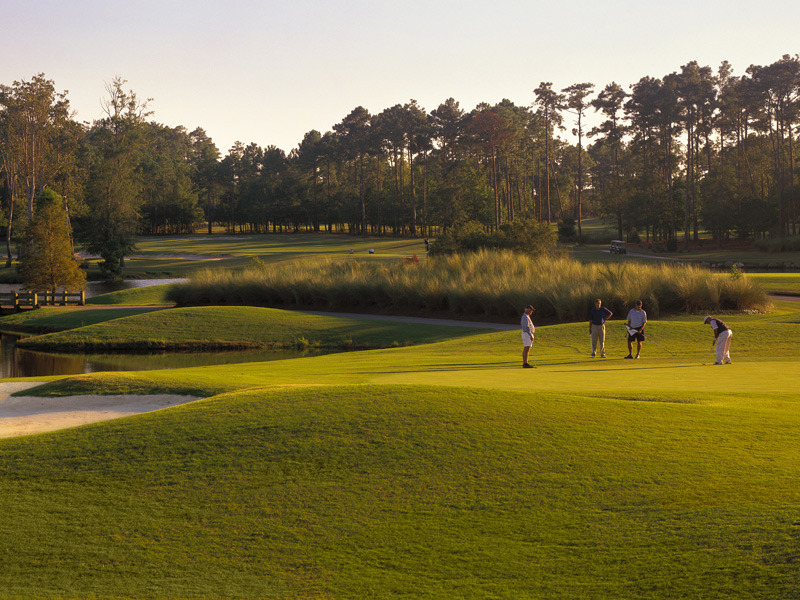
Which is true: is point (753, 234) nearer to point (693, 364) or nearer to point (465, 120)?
point (465, 120)

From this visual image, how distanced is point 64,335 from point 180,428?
2600 cm

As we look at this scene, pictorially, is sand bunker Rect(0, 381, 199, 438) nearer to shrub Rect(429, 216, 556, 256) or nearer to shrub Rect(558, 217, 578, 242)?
shrub Rect(429, 216, 556, 256)

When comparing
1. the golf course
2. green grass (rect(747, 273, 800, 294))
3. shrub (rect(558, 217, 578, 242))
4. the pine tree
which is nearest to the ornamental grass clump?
green grass (rect(747, 273, 800, 294))

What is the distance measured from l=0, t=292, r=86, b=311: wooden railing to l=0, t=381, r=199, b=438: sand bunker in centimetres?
2913

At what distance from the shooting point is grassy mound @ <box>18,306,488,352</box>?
102 feet

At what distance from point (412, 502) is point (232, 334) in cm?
2619

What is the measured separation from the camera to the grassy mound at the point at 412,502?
627 cm

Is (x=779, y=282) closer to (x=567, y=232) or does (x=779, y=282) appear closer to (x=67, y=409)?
(x=67, y=409)

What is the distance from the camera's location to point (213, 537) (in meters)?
7.12

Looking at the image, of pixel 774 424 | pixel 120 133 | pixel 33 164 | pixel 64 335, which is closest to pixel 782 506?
pixel 774 424

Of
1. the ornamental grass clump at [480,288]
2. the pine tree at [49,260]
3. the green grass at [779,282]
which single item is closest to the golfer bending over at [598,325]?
the ornamental grass clump at [480,288]

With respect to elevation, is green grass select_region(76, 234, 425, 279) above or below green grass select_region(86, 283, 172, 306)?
above

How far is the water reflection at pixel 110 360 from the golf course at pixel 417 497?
16.7m

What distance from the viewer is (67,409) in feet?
48.6
